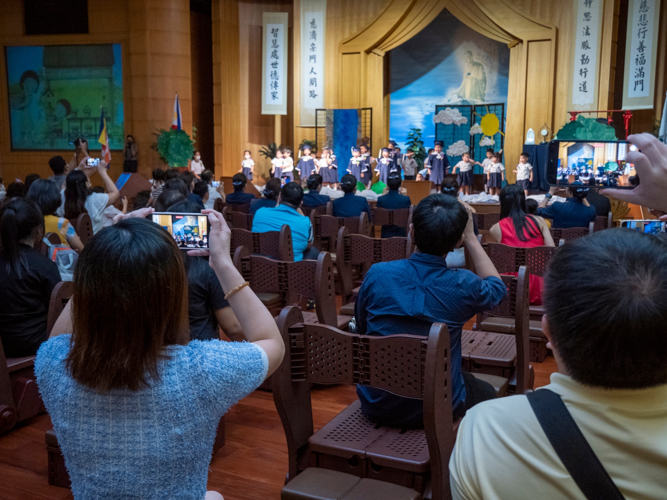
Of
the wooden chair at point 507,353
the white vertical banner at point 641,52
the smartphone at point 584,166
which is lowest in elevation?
the wooden chair at point 507,353

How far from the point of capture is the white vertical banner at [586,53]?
36.9 ft

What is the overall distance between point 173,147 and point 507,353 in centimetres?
1189

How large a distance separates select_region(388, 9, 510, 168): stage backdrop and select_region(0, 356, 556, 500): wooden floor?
11767mm

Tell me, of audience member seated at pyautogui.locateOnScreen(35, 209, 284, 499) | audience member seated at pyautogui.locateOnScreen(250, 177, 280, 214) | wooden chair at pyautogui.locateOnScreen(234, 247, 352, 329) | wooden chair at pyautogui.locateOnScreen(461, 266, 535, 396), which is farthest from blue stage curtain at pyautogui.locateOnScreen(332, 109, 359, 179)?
audience member seated at pyautogui.locateOnScreen(35, 209, 284, 499)

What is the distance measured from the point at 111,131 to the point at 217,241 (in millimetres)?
14275

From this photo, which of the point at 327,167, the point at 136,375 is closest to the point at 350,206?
the point at 136,375

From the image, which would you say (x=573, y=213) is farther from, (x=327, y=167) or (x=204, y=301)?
(x=327, y=167)

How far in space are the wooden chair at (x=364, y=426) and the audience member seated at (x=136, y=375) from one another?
674 millimetres

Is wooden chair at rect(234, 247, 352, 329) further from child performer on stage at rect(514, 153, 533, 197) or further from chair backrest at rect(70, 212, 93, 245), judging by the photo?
child performer on stage at rect(514, 153, 533, 197)

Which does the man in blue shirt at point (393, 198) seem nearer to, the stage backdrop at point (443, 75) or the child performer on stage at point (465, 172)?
the child performer on stage at point (465, 172)

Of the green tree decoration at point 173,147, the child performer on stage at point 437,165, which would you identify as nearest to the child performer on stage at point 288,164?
the green tree decoration at point 173,147

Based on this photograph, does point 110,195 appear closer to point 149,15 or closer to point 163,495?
point 163,495

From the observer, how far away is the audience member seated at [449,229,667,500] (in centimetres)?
78

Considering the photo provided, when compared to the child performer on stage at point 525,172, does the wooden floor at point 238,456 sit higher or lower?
lower
